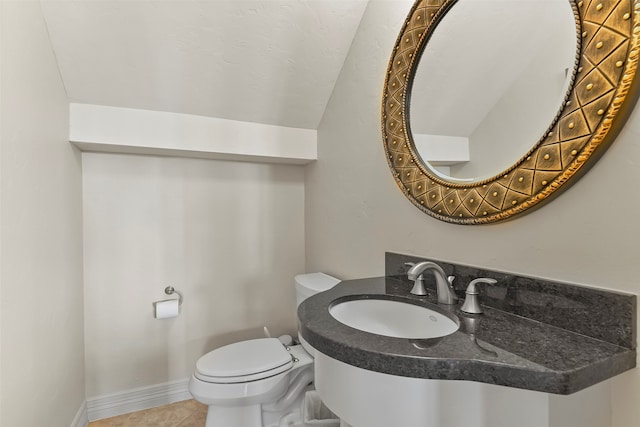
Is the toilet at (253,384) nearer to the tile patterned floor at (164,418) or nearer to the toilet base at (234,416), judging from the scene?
the toilet base at (234,416)

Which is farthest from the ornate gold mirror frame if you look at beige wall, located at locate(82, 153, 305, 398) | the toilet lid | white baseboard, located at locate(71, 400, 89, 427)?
white baseboard, located at locate(71, 400, 89, 427)

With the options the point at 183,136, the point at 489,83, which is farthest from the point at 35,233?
the point at 489,83

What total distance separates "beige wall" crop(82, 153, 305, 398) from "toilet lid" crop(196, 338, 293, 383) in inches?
23.0

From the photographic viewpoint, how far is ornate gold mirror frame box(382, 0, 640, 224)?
684mm

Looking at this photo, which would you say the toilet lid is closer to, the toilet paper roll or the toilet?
the toilet

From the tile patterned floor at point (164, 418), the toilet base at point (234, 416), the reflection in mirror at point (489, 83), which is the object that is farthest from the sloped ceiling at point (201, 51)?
the tile patterned floor at point (164, 418)

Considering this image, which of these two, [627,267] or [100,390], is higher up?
[627,267]

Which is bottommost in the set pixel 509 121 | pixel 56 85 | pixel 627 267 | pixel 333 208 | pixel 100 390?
pixel 100 390

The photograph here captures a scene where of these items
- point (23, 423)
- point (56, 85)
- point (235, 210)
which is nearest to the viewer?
point (23, 423)

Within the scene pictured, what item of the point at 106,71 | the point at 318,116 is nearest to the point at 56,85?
the point at 106,71

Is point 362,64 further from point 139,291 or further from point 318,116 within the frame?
point 139,291

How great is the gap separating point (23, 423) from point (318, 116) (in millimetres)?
1946

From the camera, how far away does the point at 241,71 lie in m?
1.71

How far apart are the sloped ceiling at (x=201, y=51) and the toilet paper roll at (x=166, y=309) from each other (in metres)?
1.14
